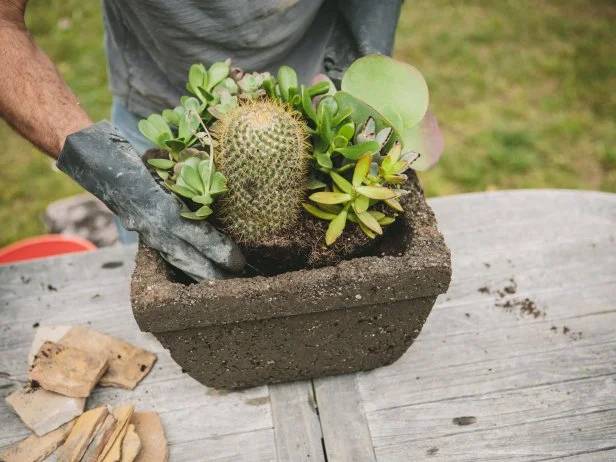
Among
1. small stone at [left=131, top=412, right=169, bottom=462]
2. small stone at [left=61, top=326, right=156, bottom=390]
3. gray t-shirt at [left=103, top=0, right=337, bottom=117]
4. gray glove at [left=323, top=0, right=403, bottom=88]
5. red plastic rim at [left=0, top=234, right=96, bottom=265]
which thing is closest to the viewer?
small stone at [left=131, top=412, right=169, bottom=462]

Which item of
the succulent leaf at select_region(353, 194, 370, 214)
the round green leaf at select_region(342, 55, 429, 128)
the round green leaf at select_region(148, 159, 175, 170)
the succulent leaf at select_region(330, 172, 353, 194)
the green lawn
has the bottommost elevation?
the green lawn

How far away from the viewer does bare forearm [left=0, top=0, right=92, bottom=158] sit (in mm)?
1016

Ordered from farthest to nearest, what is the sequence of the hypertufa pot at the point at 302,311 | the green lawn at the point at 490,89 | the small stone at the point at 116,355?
1. the green lawn at the point at 490,89
2. the small stone at the point at 116,355
3. the hypertufa pot at the point at 302,311

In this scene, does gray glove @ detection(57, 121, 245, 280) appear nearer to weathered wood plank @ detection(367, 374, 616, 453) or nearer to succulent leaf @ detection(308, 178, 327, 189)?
succulent leaf @ detection(308, 178, 327, 189)

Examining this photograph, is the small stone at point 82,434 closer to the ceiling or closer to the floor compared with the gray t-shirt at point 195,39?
closer to the floor

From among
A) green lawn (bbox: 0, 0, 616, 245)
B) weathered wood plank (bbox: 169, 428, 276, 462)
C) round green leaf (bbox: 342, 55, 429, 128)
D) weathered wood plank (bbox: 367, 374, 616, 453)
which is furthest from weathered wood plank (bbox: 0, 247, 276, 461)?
→ green lawn (bbox: 0, 0, 616, 245)

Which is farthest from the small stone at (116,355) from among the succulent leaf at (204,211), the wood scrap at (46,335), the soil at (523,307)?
the soil at (523,307)

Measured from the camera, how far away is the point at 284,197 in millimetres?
865

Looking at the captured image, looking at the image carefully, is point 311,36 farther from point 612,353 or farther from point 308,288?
point 612,353

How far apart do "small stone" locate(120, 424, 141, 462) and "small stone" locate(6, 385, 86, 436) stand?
10 cm

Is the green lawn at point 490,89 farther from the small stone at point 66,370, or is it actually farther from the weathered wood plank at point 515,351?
the small stone at point 66,370

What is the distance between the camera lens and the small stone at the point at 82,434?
34.6 inches

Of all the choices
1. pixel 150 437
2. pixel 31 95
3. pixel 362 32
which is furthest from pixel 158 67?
pixel 150 437

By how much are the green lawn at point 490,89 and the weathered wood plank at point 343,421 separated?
159cm
